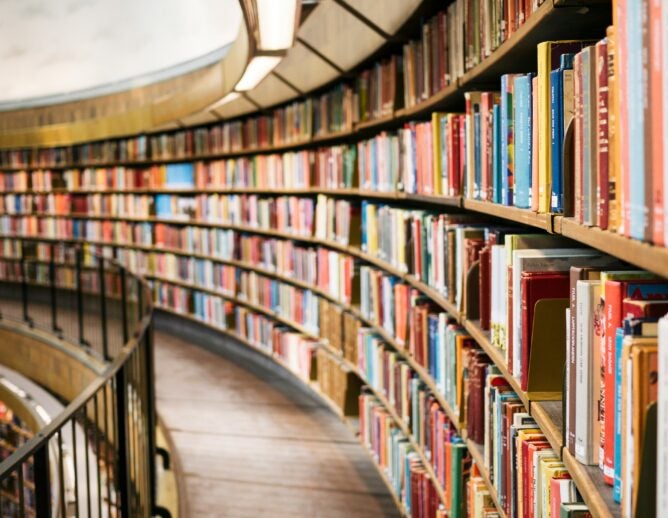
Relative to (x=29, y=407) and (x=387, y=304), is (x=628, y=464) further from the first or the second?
(x=29, y=407)

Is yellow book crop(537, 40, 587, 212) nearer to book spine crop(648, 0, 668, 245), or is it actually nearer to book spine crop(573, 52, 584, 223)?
book spine crop(573, 52, 584, 223)

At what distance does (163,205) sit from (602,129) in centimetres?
741

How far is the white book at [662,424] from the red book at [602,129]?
0.90 feet

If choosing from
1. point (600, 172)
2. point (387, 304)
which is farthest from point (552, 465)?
point (387, 304)

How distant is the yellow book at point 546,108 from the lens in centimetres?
153

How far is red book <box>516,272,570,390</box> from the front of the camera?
1.68m

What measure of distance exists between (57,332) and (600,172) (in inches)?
262

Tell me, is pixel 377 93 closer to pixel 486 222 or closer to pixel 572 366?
pixel 486 222

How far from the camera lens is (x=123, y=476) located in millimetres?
2785

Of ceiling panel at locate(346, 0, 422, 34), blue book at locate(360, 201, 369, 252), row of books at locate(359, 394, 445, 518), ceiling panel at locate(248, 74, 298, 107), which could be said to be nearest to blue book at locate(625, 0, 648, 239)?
ceiling panel at locate(346, 0, 422, 34)

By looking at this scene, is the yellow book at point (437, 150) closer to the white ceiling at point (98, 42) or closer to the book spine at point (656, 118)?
the book spine at point (656, 118)

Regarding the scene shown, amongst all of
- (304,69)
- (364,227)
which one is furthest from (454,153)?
(304,69)

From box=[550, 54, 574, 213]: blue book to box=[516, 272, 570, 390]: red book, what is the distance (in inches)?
7.1

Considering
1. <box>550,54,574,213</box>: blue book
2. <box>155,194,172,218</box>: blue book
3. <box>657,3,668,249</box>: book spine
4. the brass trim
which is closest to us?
<box>657,3,668,249</box>: book spine
